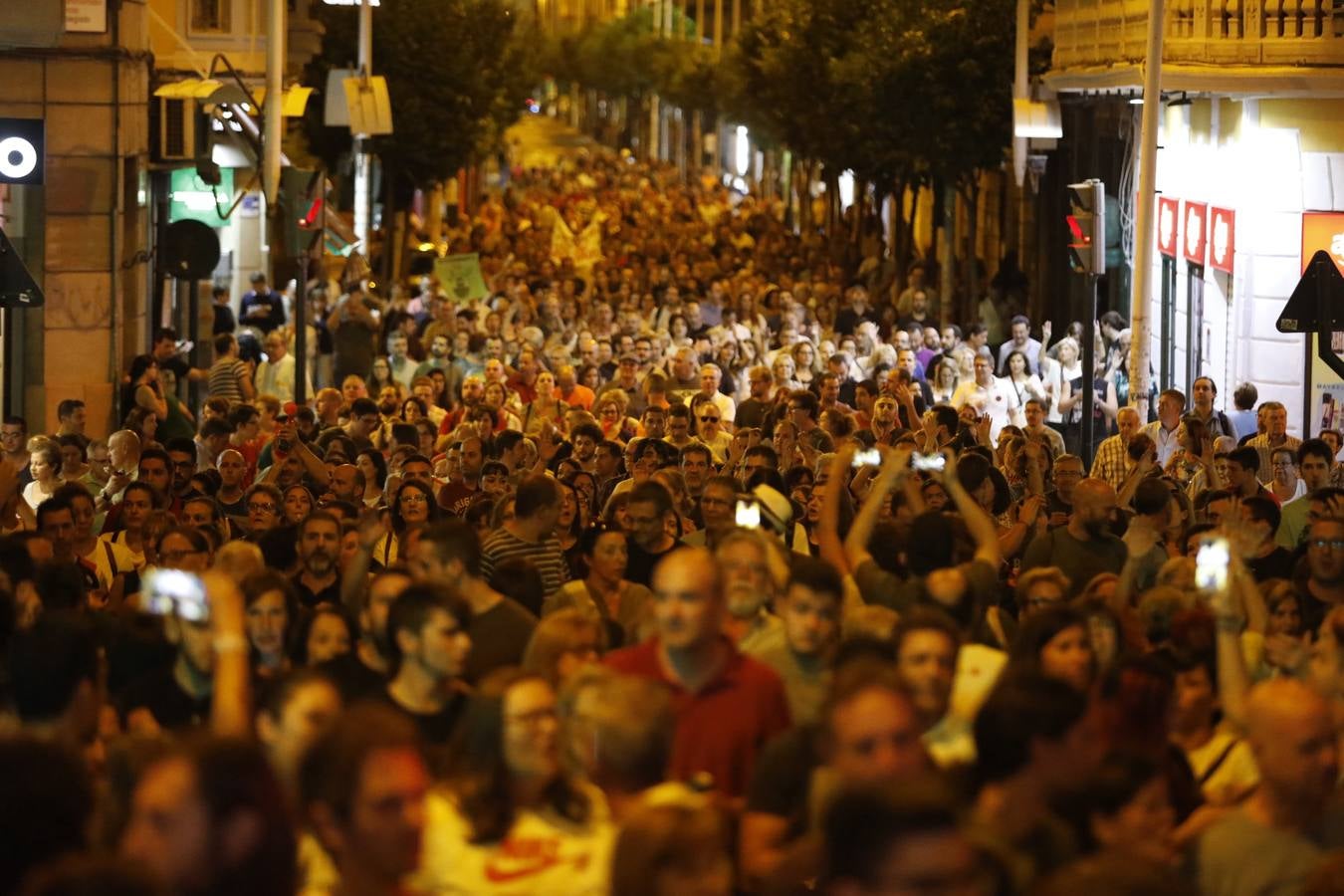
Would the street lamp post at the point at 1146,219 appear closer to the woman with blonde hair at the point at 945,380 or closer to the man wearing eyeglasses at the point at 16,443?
the woman with blonde hair at the point at 945,380

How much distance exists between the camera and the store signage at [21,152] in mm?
24016

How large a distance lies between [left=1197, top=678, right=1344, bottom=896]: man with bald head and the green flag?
2426 centimetres

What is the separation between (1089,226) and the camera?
22.0 meters

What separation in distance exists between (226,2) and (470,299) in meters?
5.33

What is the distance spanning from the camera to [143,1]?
2698 centimetres

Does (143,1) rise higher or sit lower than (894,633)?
higher

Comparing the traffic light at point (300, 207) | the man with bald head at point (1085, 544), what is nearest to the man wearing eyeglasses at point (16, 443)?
the traffic light at point (300, 207)

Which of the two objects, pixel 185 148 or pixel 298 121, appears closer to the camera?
A: pixel 185 148

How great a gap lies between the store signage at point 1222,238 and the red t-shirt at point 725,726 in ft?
65.1

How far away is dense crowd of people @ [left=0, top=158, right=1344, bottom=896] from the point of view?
18.6ft

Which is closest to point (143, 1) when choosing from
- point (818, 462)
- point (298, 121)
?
point (818, 462)

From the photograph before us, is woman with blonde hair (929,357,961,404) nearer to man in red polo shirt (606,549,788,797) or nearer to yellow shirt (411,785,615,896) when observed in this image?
man in red polo shirt (606,549,788,797)

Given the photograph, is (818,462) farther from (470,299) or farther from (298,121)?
(298,121)

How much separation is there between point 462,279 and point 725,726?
23540 mm
